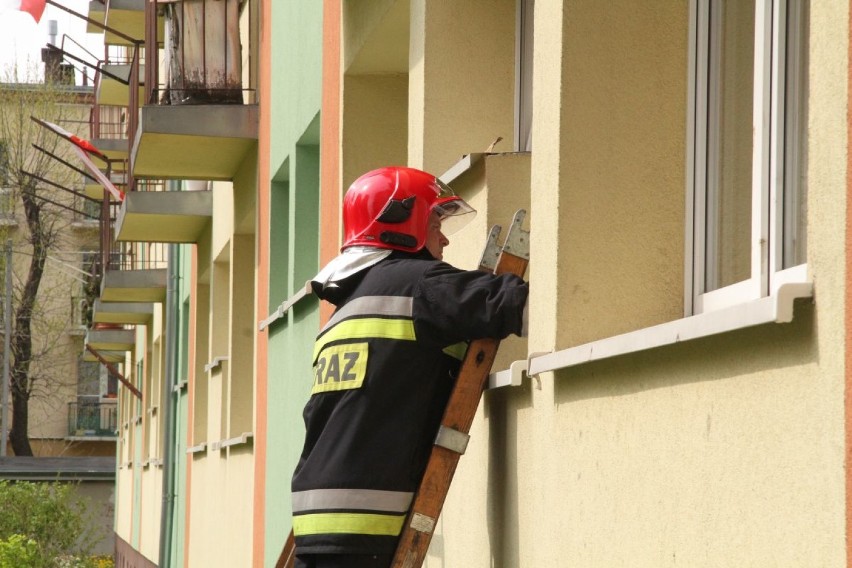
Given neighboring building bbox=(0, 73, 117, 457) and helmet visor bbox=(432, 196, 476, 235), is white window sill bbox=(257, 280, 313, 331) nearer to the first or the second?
helmet visor bbox=(432, 196, 476, 235)

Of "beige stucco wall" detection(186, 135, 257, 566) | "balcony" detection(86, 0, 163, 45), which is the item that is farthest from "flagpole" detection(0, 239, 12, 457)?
"beige stucco wall" detection(186, 135, 257, 566)

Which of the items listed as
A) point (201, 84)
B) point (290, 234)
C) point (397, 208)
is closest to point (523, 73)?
point (397, 208)

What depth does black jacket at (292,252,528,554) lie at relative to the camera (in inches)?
177

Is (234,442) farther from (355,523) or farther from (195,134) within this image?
(355,523)

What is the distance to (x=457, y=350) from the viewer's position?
466 cm

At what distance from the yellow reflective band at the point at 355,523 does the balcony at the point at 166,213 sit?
1274 centimetres

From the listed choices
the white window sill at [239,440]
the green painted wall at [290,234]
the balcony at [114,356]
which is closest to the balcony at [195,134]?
the green painted wall at [290,234]

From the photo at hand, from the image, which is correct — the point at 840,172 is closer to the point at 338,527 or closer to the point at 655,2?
the point at 655,2

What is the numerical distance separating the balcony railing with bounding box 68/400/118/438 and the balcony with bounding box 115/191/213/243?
3365 centimetres

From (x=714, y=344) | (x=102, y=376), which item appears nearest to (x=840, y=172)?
(x=714, y=344)

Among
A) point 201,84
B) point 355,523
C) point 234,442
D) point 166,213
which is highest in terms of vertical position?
point 201,84

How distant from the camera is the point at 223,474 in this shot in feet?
47.8

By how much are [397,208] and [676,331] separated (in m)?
1.76

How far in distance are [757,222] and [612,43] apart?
1.03m
